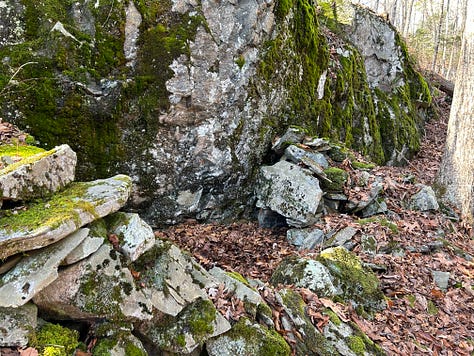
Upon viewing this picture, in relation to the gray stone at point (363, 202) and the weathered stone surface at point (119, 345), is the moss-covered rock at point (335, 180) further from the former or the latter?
the weathered stone surface at point (119, 345)

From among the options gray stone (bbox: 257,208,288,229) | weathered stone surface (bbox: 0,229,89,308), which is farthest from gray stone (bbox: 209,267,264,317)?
gray stone (bbox: 257,208,288,229)

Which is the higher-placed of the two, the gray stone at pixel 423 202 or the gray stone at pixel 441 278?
the gray stone at pixel 423 202

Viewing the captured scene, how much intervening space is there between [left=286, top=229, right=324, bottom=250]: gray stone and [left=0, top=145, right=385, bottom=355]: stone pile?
221cm

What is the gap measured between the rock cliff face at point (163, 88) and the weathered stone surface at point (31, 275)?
3.36 metres

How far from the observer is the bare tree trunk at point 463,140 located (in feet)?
27.3

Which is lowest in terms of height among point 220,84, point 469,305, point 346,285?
point 469,305

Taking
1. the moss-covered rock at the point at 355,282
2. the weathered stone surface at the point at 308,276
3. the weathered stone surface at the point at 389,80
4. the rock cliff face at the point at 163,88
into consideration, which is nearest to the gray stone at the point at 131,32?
the rock cliff face at the point at 163,88

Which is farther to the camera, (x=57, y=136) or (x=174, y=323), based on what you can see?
(x=57, y=136)

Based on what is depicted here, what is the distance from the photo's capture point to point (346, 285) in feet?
16.3

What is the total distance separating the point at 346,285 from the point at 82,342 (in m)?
3.34

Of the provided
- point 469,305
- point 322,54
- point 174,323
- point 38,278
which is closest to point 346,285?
point 469,305

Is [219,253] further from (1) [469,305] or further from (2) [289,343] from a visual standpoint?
(1) [469,305]

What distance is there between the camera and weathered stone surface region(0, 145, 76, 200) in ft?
10.2

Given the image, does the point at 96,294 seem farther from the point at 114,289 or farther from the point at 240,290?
the point at 240,290
